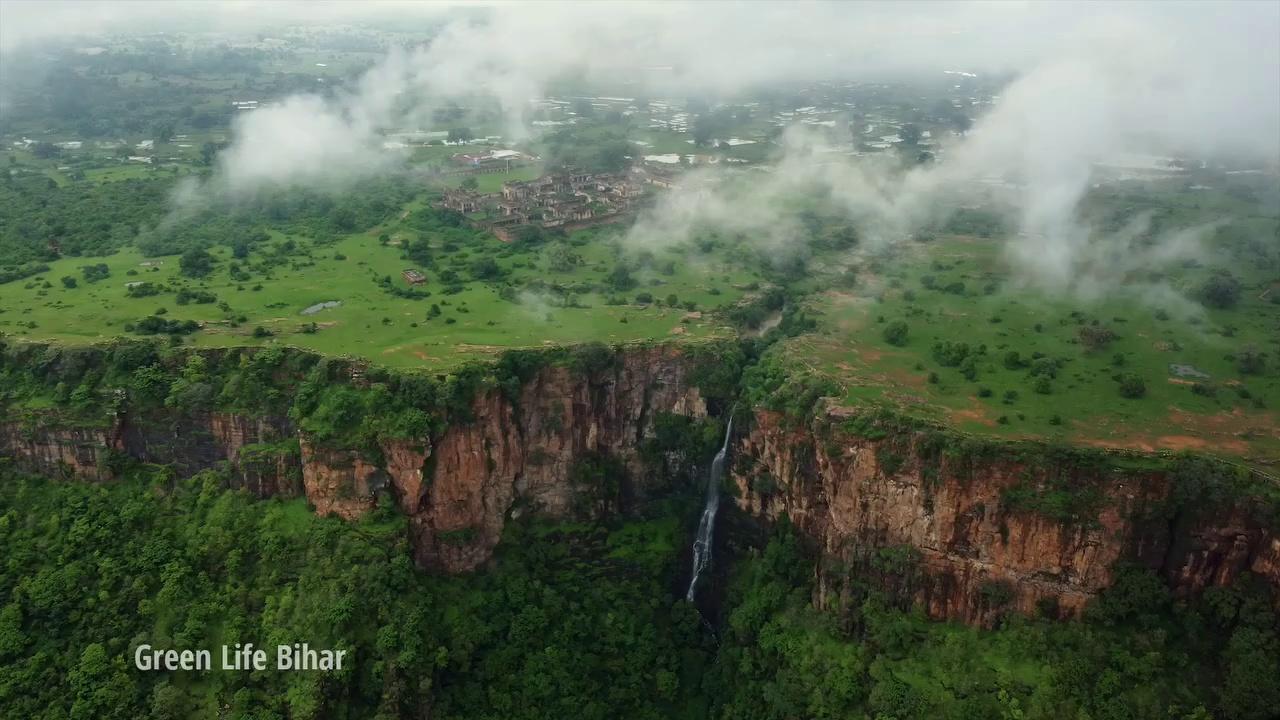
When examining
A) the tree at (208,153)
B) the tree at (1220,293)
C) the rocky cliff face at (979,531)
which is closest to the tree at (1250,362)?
the tree at (1220,293)

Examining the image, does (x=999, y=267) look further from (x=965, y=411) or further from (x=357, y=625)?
(x=357, y=625)

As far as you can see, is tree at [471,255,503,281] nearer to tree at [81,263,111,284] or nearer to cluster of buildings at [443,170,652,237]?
cluster of buildings at [443,170,652,237]

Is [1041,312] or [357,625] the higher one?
[1041,312]

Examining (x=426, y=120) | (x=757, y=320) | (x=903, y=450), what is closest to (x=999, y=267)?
(x=757, y=320)

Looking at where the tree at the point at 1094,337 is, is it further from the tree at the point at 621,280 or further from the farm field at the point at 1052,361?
the tree at the point at 621,280

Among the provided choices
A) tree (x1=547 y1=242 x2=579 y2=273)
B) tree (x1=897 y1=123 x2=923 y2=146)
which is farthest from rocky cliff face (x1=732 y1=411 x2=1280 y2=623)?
tree (x1=897 y1=123 x2=923 y2=146)

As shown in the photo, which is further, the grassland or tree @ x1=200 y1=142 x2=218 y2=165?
tree @ x1=200 y1=142 x2=218 y2=165

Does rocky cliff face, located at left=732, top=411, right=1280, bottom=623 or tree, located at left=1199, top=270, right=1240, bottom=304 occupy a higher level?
tree, located at left=1199, top=270, right=1240, bottom=304

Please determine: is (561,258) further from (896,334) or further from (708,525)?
(896,334)
